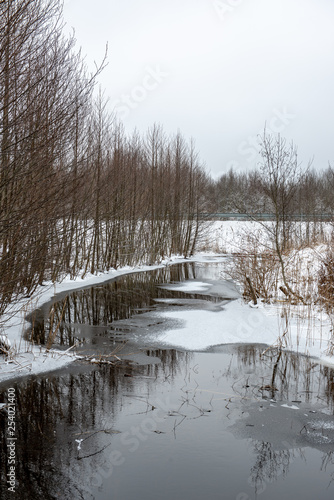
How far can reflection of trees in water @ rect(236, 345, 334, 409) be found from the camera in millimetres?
6281

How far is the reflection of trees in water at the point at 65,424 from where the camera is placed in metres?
3.95

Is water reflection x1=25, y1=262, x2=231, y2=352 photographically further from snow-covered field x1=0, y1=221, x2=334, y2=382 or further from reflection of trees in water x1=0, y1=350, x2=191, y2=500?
reflection of trees in water x1=0, y1=350, x2=191, y2=500

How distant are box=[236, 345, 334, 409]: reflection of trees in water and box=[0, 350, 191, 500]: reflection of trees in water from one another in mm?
1275

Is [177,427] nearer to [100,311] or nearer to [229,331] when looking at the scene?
[229,331]

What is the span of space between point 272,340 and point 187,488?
217 inches

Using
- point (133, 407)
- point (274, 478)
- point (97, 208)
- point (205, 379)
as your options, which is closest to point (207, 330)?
point (205, 379)

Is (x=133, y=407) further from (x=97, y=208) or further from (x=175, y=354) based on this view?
(x=97, y=208)

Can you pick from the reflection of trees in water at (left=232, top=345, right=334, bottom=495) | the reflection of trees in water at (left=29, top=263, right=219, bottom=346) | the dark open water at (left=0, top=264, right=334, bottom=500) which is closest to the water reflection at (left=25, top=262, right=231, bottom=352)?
the reflection of trees in water at (left=29, top=263, right=219, bottom=346)

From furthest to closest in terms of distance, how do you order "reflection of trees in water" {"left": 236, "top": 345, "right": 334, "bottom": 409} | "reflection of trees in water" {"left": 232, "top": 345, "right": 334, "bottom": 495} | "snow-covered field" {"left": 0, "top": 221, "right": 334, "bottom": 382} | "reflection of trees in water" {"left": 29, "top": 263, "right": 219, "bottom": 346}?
"reflection of trees in water" {"left": 29, "top": 263, "right": 219, "bottom": 346}
"snow-covered field" {"left": 0, "top": 221, "right": 334, "bottom": 382}
"reflection of trees in water" {"left": 236, "top": 345, "right": 334, "bottom": 409}
"reflection of trees in water" {"left": 232, "top": 345, "right": 334, "bottom": 495}

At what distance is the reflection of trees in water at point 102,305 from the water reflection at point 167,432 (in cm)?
213

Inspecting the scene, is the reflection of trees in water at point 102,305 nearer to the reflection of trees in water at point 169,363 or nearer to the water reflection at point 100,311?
the water reflection at point 100,311

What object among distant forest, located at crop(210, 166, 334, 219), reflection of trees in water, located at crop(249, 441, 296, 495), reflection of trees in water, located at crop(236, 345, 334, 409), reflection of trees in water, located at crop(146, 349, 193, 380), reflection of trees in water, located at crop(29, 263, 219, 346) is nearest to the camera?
reflection of trees in water, located at crop(249, 441, 296, 495)

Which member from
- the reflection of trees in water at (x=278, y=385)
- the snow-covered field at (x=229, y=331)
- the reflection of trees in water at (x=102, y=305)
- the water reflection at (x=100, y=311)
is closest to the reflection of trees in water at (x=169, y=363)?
the snow-covered field at (x=229, y=331)

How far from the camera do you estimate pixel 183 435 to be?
4.91m
